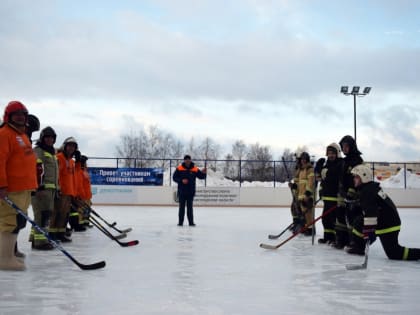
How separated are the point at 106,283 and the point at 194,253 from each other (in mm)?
1754

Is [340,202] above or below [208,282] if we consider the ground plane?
above

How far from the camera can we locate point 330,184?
559cm

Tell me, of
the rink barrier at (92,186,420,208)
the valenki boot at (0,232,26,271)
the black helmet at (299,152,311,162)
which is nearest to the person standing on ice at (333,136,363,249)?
the black helmet at (299,152,311,162)

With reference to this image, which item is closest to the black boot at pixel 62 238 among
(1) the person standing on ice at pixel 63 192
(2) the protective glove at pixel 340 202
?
(1) the person standing on ice at pixel 63 192

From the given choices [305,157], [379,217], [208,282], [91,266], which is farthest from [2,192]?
[305,157]

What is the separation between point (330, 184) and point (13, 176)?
12.6ft

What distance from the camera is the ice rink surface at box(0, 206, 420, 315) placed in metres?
2.65

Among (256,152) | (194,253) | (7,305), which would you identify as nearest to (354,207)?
(194,253)

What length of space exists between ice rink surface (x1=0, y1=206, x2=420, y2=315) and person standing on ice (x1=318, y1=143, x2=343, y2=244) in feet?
1.22

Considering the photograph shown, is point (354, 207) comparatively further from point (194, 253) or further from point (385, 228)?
point (194, 253)

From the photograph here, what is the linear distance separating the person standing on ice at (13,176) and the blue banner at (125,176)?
12.9m

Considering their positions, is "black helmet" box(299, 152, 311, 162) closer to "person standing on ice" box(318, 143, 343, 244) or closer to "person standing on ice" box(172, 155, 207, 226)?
"person standing on ice" box(318, 143, 343, 244)

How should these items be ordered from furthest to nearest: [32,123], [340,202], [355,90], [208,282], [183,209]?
1. [355,90]
2. [183,209]
3. [340,202]
4. [32,123]
5. [208,282]

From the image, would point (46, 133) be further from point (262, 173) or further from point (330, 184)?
point (262, 173)
